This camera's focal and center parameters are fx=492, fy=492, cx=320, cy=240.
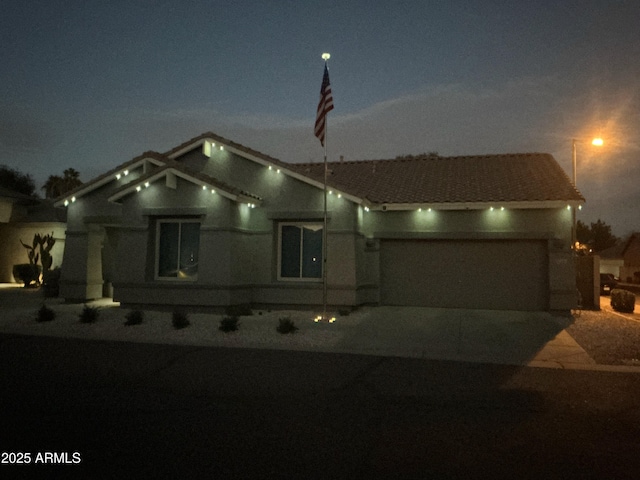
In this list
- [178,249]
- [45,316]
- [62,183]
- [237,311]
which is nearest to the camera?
[45,316]

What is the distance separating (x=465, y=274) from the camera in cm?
1609

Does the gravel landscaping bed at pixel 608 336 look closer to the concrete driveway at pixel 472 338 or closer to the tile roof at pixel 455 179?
the concrete driveway at pixel 472 338

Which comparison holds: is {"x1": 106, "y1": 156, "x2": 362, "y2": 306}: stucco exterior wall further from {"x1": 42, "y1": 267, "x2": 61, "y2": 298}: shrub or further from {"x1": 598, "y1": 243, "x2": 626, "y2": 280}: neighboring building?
{"x1": 598, "y1": 243, "x2": 626, "y2": 280}: neighboring building

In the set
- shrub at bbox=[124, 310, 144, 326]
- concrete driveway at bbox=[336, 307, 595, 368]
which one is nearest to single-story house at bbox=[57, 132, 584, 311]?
concrete driveway at bbox=[336, 307, 595, 368]

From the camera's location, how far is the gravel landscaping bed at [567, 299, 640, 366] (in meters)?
9.41

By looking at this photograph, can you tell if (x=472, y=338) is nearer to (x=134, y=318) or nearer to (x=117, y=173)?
(x=134, y=318)

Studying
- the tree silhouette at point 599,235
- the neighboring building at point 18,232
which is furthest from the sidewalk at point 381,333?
the tree silhouette at point 599,235

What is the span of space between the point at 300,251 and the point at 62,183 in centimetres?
5055

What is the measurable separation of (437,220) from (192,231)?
787cm

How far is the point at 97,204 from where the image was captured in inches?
668

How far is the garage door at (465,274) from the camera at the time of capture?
15.6 meters

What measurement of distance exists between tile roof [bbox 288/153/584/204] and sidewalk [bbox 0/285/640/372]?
12.3 ft

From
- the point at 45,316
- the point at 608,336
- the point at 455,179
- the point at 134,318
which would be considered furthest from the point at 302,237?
the point at 608,336

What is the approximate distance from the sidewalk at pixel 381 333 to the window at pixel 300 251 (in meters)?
1.36
